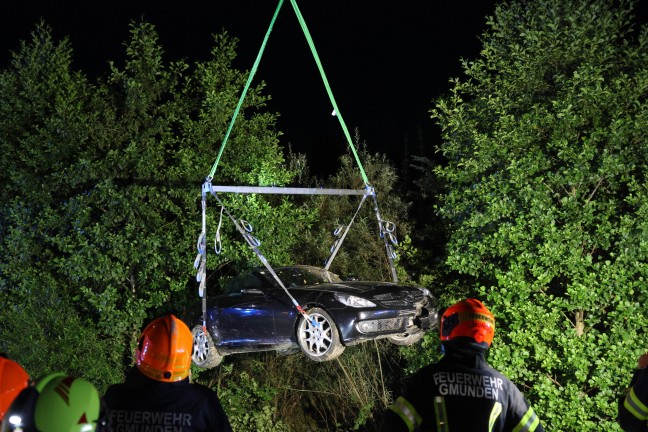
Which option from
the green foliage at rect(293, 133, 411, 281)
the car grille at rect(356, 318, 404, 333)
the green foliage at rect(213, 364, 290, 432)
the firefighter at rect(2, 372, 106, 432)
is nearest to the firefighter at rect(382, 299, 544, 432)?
the firefighter at rect(2, 372, 106, 432)

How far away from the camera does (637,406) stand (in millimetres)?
3682

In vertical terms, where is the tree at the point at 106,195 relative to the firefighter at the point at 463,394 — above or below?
above

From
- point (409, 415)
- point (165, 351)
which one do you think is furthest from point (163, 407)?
point (409, 415)

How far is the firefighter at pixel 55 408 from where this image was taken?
2.16m

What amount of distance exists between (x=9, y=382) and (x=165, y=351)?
2.15 ft

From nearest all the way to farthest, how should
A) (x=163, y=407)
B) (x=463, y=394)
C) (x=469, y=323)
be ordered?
(x=163, y=407)
(x=463, y=394)
(x=469, y=323)

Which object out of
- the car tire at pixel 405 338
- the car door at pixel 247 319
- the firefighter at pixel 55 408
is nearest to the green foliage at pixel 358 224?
the car tire at pixel 405 338

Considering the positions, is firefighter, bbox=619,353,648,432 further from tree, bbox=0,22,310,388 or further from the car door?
tree, bbox=0,22,310,388

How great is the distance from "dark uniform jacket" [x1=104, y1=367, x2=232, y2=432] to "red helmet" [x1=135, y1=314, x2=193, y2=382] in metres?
0.04

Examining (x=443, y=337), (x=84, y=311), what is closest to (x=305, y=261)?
(x=84, y=311)

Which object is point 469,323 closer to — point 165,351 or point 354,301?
point 165,351

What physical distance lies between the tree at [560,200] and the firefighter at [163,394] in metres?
8.37

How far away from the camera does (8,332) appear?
14203 millimetres

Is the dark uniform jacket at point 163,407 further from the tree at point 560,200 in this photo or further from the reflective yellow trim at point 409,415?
the tree at point 560,200
